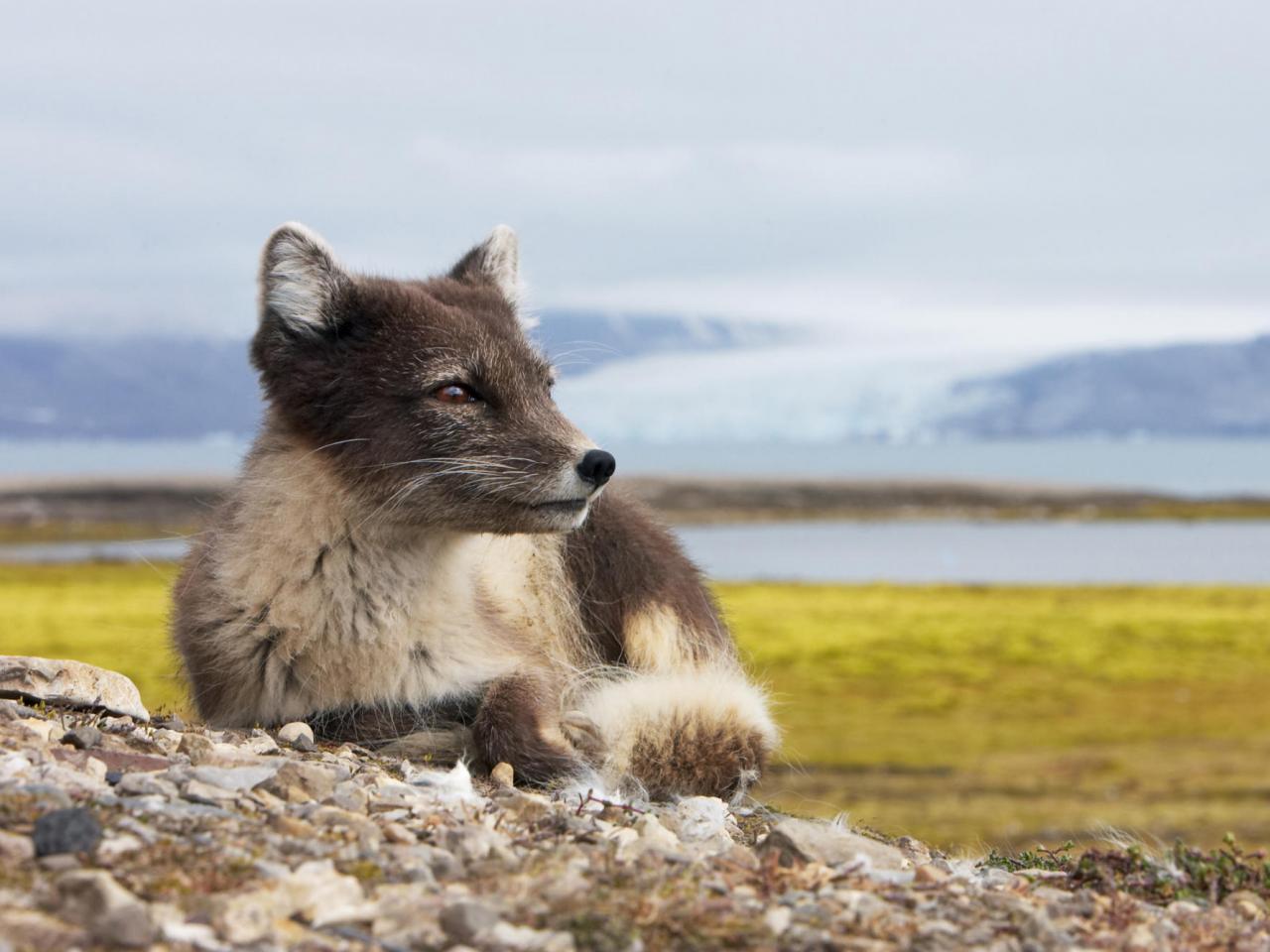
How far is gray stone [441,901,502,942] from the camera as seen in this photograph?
11.6ft

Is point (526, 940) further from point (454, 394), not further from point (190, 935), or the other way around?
point (454, 394)

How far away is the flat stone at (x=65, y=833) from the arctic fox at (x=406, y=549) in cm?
218

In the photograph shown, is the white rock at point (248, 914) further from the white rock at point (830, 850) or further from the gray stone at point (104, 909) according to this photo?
the white rock at point (830, 850)

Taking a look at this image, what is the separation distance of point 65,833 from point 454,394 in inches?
104

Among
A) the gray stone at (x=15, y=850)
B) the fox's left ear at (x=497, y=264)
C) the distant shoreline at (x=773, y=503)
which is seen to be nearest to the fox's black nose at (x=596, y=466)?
the fox's left ear at (x=497, y=264)

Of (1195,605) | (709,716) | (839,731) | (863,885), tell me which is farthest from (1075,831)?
(1195,605)

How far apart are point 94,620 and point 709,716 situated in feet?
112

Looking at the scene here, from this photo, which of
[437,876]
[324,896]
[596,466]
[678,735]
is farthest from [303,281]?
[324,896]

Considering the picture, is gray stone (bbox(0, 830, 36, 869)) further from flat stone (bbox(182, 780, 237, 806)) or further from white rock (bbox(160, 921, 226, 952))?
flat stone (bbox(182, 780, 237, 806))

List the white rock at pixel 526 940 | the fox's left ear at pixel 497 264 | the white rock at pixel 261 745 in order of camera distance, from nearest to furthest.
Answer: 1. the white rock at pixel 526 940
2. the white rock at pixel 261 745
3. the fox's left ear at pixel 497 264

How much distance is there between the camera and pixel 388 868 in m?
4.03

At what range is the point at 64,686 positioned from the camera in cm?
612

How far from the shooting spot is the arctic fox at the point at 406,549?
5.87 m

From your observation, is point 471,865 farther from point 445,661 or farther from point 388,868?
point 445,661
